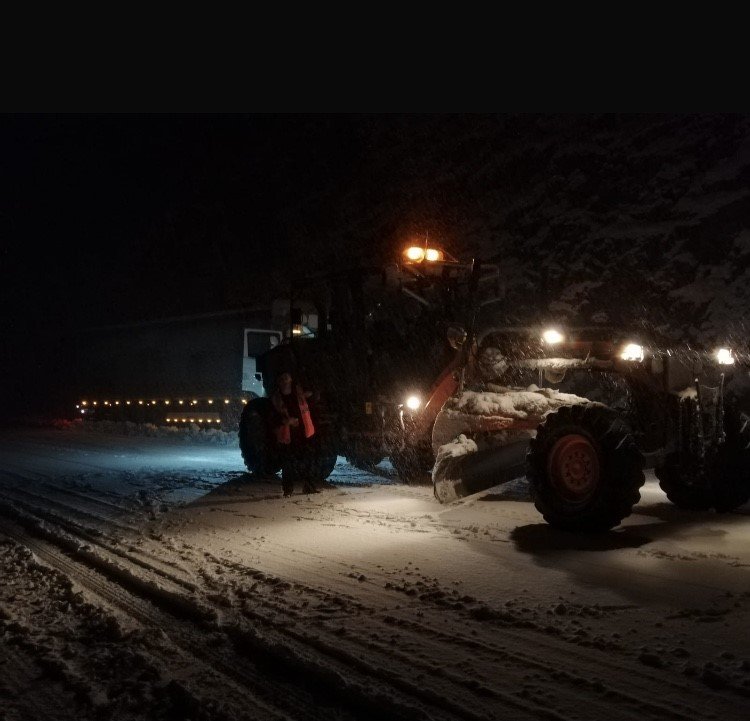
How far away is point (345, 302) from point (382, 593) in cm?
634

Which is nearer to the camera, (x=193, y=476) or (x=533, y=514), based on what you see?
(x=533, y=514)

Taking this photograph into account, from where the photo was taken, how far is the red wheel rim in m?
6.64

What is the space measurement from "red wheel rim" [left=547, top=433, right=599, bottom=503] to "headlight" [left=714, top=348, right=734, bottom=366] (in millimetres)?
1998

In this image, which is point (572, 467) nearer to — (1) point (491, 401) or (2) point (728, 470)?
(1) point (491, 401)

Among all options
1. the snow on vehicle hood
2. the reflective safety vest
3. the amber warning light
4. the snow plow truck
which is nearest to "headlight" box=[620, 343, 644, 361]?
the snow plow truck

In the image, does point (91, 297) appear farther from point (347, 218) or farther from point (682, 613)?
point (682, 613)

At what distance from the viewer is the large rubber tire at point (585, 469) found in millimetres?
6223

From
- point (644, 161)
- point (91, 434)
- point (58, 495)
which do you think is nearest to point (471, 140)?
point (644, 161)

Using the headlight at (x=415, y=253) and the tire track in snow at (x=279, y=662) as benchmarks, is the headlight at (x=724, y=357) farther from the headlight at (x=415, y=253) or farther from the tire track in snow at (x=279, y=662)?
the tire track in snow at (x=279, y=662)

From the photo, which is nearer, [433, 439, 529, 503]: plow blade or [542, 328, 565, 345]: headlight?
[433, 439, 529, 503]: plow blade

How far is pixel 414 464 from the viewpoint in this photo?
30.9ft

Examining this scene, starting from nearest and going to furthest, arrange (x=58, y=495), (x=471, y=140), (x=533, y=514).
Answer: (x=533, y=514) → (x=58, y=495) → (x=471, y=140)

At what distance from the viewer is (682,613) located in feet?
14.0

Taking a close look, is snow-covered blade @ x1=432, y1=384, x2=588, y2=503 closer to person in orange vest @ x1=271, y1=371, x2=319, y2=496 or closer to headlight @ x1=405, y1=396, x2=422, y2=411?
headlight @ x1=405, y1=396, x2=422, y2=411
